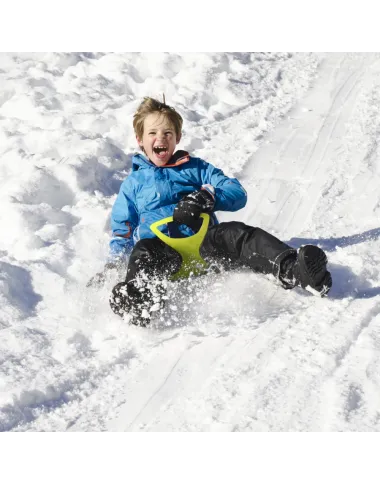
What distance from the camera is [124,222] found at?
349 cm

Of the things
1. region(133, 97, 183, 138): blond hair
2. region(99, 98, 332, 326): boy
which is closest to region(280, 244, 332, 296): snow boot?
region(99, 98, 332, 326): boy

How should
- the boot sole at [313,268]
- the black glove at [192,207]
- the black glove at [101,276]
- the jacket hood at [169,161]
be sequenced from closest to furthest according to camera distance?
1. the boot sole at [313,268]
2. the black glove at [192,207]
3. the black glove at [101,276]
4. the jacket hood at [169,161]

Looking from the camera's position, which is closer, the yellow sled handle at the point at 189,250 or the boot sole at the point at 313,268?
the boot sole at the point at 313,268

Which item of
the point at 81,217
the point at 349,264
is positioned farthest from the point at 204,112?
the point at 349,264

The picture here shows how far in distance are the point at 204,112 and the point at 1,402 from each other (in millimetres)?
3690

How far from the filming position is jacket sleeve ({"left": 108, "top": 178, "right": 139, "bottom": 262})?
3443 mm

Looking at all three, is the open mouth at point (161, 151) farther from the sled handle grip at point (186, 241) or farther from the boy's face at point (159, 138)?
the sled handle grip at point (186, 241)

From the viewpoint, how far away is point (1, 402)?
7.69 ft

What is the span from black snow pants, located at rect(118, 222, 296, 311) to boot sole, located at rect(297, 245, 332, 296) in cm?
A: 18

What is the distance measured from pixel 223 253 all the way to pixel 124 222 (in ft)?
2.06

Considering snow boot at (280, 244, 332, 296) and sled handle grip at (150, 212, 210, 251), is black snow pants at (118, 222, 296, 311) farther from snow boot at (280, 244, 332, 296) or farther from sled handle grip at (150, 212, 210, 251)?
snow boot at (280, 244, 332, 296)

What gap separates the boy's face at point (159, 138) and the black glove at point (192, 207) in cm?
40

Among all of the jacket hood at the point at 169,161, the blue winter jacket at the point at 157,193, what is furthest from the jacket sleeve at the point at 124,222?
the jacket hood at the point at 169,161

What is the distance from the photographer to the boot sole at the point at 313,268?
276cm
